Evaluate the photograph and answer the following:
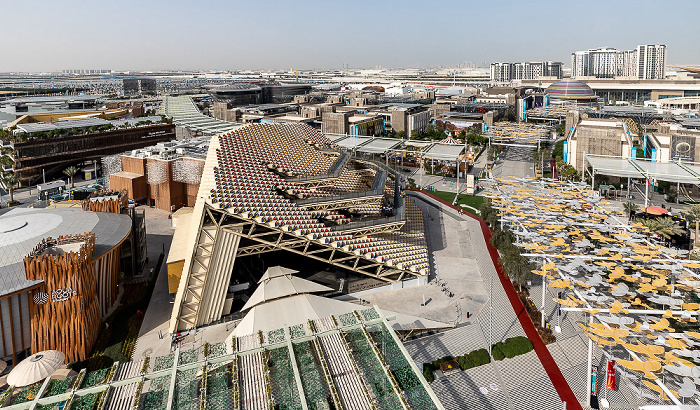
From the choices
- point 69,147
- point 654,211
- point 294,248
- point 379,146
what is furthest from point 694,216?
point 69,147

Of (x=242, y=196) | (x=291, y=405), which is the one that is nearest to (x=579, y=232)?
(x=242, y=196)

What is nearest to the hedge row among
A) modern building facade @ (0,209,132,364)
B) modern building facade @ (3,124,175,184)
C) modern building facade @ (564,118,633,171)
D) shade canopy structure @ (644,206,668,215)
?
modern building facade @ (0,209,132,364)

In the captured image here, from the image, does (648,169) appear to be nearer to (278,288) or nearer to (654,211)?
(654,211)

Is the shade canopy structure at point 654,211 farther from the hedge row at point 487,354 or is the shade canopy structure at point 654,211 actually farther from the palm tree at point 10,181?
the palm tree at point 10,181

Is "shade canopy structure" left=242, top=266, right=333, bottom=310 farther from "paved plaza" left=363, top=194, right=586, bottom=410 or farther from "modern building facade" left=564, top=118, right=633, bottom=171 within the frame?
"modern building facade" left=564, top=118, right=633, bottom=171

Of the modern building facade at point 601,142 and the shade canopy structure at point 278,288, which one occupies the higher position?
the modern building facade at point 601,142

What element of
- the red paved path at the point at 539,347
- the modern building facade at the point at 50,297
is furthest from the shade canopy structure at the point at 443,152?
the modern building facade at the point at 50,297
